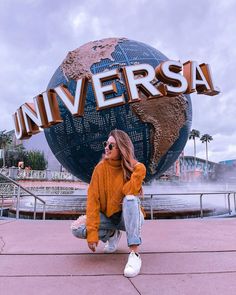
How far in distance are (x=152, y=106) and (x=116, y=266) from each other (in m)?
5.46

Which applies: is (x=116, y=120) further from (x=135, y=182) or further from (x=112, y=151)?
(x=135, y=182)

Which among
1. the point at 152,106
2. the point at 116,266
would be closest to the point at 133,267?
the point at 116,266

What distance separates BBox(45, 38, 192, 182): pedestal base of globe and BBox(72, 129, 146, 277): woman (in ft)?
15.3

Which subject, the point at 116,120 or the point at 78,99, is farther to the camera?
the point at 116,120

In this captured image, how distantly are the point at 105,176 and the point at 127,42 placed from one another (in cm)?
646

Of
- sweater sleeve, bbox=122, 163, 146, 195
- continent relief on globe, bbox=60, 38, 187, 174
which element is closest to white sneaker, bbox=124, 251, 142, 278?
sweater sleeve, bbox=122, 163, 146, 195

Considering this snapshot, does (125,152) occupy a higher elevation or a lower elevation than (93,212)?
higher

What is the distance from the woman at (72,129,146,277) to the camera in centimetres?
259

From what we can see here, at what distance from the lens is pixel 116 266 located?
8.67ft

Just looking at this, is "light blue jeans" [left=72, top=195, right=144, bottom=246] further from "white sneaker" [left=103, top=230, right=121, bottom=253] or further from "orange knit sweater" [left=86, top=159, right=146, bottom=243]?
"white sneaker" [left=103, top=230, right=121, bottom=253]

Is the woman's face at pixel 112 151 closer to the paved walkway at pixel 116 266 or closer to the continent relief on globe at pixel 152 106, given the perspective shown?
the paved walkway at pixel 116 266

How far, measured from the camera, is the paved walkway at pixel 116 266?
6.95 ft

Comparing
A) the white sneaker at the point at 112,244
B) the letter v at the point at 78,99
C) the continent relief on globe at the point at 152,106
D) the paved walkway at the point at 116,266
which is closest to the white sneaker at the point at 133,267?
the paved walkway at the point at 116,266

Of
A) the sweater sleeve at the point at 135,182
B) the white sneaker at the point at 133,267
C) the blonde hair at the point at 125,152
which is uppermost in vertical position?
the blonde hair at the point at 125,152
